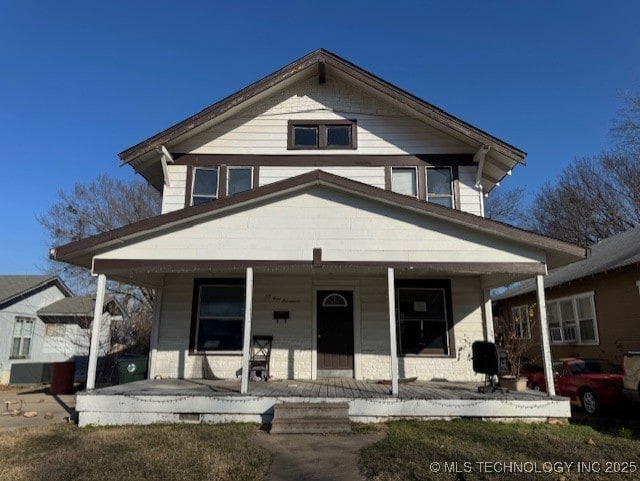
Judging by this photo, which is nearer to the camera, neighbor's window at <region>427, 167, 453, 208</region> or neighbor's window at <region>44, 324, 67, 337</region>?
neighbor's window at <region>427, 167, 453, 208</region>

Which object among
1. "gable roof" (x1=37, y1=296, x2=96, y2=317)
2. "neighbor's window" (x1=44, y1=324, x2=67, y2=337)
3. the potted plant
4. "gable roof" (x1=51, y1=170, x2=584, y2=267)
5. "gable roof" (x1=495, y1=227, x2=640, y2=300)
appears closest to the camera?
"gable roof" (x1=51, y1=170, x2=584, y2=267)

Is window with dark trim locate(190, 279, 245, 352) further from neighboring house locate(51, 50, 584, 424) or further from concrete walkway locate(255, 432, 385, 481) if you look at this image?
concrete walkway locate(255, 432, 385, 481)

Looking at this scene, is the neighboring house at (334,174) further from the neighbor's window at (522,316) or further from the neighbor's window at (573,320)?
the neighbor's window at (522,316)

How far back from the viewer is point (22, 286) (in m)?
19.6

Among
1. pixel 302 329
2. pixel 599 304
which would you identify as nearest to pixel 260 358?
pixel 302 329

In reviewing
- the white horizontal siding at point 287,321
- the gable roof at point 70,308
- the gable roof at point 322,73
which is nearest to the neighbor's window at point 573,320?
the gable roof at point 322,73

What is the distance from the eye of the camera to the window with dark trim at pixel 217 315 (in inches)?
420

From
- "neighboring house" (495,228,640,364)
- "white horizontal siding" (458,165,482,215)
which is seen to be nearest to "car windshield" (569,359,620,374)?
"neighboring house" (495,228,640,364)

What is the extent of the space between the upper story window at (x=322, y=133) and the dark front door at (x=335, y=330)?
12.3 ft

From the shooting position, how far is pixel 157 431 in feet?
23.3

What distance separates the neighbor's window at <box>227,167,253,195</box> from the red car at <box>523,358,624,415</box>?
831 centimetres

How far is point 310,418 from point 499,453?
282cm

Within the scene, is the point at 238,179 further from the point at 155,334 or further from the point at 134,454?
the point at 134,454

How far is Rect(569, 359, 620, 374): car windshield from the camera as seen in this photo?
34.7ft
